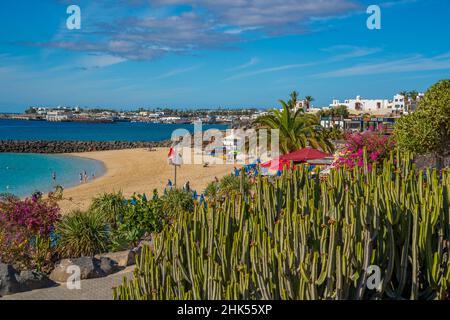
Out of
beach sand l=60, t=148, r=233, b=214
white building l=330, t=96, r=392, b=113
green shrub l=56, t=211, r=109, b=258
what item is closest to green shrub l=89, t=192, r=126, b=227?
green shrub l=56, t=211, r=109, b=258

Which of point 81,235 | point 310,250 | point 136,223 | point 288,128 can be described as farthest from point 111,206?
point 288,128

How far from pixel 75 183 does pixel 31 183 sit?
3548 mm

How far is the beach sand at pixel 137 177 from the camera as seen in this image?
31234 millimetres

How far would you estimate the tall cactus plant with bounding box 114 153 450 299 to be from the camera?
5.04m

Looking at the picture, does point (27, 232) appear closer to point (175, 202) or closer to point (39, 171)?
point (175, 202)

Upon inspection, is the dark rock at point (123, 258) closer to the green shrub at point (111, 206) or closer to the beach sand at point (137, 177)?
the green shrub at point (111, 206)

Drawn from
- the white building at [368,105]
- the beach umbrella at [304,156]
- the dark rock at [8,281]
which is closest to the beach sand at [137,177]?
the beach umbrella at [304,156]

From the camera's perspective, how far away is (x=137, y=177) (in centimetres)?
4009

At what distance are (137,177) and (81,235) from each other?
2907 cm

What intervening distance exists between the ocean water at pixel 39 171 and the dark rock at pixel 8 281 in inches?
1014

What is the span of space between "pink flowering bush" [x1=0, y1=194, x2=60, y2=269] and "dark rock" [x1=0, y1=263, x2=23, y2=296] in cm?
135

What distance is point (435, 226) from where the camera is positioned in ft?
19.4

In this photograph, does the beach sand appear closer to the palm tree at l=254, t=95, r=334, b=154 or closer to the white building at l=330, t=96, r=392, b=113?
the palm tree at l=254, t=95, r=334, b=154
